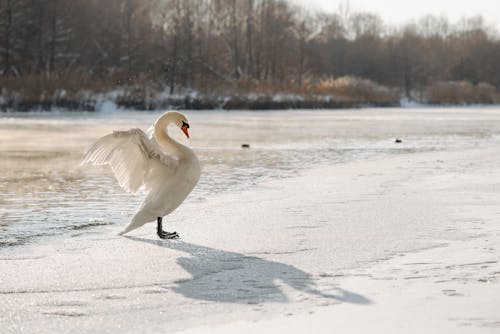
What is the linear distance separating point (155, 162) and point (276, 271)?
5.08ft

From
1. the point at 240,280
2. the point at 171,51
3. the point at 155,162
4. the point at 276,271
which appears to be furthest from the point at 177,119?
the point at 171,51

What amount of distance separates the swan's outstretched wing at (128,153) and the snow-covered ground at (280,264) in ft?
1.47

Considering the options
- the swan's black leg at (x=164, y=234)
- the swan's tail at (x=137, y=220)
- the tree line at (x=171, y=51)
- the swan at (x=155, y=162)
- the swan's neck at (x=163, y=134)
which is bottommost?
the swan's black leg at (x=164, y=234)

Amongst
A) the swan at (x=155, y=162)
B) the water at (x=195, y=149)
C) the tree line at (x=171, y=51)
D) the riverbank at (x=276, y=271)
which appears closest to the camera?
the riverbank at (x=276, y=271)

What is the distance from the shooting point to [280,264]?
4.32 meters

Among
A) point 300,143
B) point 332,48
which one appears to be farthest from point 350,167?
point 332,48

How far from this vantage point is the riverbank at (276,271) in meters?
3.23

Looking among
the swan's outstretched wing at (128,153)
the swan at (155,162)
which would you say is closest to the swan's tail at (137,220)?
the swan at (155,162)

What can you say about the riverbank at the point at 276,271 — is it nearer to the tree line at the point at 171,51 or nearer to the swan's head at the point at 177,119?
the swan's head at the point at 177,119

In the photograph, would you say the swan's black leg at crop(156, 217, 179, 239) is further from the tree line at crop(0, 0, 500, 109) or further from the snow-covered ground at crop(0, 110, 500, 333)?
the tree line at crop(0, 0, 500, 109)

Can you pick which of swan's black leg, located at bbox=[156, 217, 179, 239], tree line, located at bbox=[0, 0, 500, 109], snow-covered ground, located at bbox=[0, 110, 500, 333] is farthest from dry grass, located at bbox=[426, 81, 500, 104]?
swan's black leg, located at bbox=[156, 217, 179, 239]

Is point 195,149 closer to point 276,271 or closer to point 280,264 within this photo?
point 280,264

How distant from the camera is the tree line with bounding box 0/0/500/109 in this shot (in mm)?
32250

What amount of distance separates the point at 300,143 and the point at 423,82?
5077 centimetres
